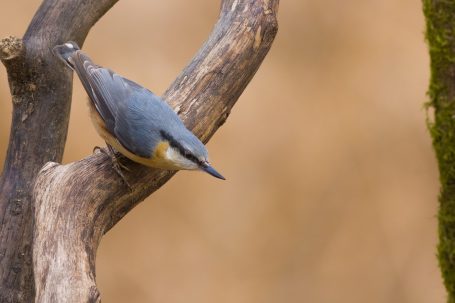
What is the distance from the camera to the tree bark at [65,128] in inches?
90.8

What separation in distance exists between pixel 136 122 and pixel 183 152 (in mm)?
268

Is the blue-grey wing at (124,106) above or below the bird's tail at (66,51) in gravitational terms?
below

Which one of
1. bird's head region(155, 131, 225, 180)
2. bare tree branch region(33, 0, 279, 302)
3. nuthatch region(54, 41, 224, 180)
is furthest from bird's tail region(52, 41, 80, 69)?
bird's head region(155, 131, 225, 180)

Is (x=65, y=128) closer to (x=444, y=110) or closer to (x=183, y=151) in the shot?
(x=183, y=151)

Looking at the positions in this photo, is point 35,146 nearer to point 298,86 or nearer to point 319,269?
point 298,86

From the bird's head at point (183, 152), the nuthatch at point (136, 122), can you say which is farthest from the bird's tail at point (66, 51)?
the bird's head at point (183, 152)

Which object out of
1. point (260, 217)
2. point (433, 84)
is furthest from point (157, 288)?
point (433, 84)

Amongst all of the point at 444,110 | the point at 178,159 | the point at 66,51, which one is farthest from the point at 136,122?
the point at 444,110

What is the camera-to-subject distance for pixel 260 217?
4.80 m

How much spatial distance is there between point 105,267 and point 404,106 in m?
2.04

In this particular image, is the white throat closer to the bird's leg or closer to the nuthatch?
the nuthatch

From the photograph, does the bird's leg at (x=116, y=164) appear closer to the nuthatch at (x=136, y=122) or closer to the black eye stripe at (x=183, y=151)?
the nuthatch at (x=136, y=122)

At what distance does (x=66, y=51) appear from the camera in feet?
9.49

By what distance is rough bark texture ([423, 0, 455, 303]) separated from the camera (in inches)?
126
